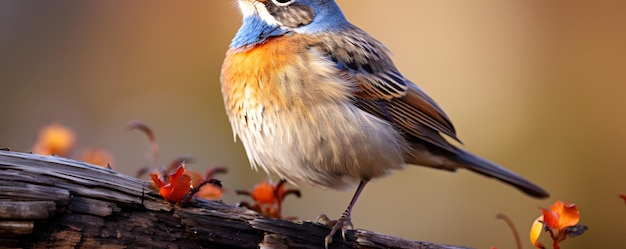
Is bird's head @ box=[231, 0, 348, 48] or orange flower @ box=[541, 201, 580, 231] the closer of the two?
orange flower @ box=[541, 201, 580, 231]

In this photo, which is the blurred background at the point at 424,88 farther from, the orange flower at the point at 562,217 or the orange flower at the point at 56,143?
the orange flower at the point at 562,217

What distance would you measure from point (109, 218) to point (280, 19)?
191 centimetres

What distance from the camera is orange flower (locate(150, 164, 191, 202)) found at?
8.77 ft

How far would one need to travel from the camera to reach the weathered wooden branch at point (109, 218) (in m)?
2.40

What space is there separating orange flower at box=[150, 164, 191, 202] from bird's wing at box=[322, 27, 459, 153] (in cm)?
143

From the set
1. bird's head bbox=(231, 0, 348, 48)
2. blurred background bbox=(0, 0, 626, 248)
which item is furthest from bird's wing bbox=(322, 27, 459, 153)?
blurred background bbox=(0, 0, 626, 248)

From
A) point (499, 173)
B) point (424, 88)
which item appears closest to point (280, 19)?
point (499, 173)

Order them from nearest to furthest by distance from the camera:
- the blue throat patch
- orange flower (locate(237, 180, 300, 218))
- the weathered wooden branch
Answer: the weathered wooden branch < orange flower (locate(237, 180, 300, 218)) < the blue throat patch

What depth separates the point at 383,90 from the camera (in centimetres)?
A: 411

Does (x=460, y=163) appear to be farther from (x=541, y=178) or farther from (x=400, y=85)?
(x=541, y=178)

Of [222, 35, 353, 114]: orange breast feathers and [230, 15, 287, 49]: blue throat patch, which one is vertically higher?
[230, 15, 287, 49]: blue throat patch

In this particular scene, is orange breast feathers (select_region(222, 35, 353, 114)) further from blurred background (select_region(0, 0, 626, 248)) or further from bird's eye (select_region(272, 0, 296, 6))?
blurred background (select_region(0, 0, 626, 248))

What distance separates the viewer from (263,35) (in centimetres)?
403

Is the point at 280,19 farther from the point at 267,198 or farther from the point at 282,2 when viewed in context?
the point at 267,198
